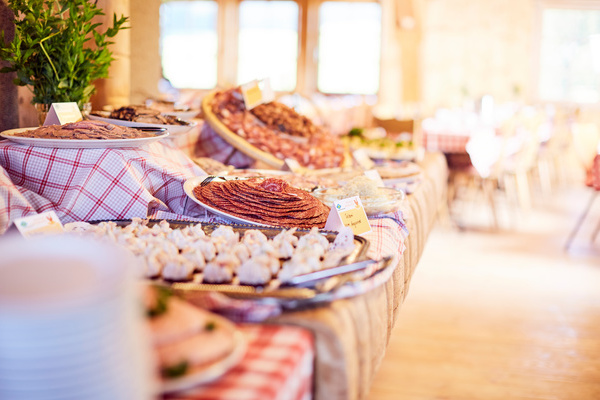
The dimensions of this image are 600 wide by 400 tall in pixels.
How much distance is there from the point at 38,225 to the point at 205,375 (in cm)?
74

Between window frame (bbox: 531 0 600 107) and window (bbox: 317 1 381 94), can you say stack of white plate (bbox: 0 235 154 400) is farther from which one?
window frame (bbox: 531 0 600 107)

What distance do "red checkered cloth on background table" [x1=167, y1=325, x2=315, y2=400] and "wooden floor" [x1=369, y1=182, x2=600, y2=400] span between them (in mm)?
1546

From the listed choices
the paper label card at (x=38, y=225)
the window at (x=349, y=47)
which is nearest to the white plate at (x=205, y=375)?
the paper label card at (x=38, y=225)

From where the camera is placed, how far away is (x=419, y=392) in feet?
8.23

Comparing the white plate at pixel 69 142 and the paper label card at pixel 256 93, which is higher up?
the paper label card at pixel 256 93

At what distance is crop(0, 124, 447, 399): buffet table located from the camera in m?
1.20

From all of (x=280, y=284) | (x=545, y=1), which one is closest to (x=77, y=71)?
(x=280, y=284)

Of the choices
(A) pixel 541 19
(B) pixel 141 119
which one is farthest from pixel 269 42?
(B) pixel 141 119

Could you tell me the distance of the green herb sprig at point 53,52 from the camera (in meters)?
1.93

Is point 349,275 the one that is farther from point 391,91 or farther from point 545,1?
point 545,1

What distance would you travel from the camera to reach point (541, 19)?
996cm

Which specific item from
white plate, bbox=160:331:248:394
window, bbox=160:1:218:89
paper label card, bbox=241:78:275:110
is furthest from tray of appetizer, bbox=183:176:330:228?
window, bbox=160:1:218:89

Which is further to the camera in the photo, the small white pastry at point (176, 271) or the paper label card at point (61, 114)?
the paper label card at point (61, 114)

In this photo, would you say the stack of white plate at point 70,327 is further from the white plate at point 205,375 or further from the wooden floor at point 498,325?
the wooden floor at point 498,325
